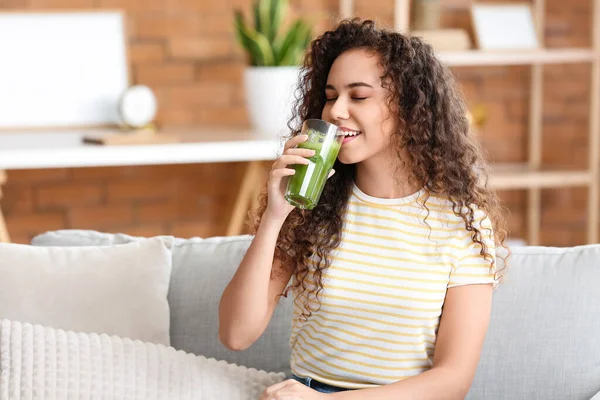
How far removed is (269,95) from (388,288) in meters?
1.84

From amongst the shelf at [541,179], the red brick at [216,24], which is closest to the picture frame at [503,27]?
the shelf at [541,179]

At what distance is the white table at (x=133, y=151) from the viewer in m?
2.89

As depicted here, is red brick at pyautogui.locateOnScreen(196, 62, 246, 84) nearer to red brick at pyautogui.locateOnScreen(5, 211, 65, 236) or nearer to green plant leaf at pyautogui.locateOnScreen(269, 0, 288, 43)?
green plant leaf at pyautogui.locateOnScreen(269, 0, 288, 43)

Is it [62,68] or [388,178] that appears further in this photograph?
[62,68]

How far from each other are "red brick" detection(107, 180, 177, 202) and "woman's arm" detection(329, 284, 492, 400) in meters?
2.35

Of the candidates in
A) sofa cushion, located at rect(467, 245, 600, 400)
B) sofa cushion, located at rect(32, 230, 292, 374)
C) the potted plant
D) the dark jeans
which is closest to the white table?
the potted plant

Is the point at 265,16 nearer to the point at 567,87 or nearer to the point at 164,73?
the point at 164,73

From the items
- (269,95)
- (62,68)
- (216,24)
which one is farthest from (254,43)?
(62,68)

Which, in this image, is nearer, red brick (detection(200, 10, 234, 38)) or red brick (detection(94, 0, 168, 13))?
red brick (detection(94, 0, 168, 13))

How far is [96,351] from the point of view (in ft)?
4.86

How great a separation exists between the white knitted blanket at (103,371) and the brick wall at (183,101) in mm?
2138

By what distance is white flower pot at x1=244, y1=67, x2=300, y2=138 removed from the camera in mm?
3242

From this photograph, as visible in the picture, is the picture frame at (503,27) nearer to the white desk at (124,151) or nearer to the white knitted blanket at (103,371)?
the white desk at (124,151)

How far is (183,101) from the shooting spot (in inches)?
144
